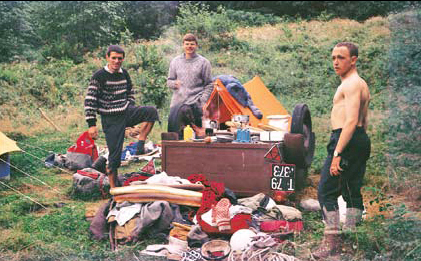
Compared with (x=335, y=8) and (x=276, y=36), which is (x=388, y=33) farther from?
(x=335, y=8)

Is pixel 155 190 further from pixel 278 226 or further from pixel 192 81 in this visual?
pixel 192 81

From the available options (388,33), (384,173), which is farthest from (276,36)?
(384,173)

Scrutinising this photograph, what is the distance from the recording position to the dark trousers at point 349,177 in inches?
165

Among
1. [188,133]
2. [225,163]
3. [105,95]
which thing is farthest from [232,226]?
[105,95]

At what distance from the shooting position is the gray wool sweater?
714 centimetres

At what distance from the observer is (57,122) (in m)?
12.7

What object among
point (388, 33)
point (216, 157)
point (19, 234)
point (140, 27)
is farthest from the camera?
point (140, 27)

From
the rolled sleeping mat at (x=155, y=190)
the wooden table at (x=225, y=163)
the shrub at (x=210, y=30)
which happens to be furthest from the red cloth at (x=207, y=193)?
the shrub at (x=210, y=30)

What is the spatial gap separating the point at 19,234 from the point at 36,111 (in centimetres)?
945

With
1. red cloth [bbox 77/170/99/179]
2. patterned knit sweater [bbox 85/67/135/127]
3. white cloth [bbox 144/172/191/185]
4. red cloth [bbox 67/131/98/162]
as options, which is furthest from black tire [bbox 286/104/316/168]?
red cloth [bbox 67/131/98/162]

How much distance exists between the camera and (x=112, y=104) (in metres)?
6.04

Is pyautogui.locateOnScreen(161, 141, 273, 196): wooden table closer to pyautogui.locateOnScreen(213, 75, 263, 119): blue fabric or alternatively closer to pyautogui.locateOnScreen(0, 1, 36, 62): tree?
pyautogui.locateOnScreen(213, 75, 263, 119): blue fabric

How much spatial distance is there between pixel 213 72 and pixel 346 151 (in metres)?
11.5

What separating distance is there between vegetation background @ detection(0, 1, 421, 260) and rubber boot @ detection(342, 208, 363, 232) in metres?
0.09
